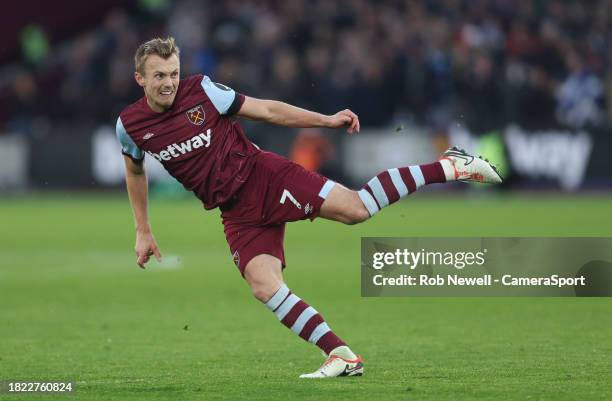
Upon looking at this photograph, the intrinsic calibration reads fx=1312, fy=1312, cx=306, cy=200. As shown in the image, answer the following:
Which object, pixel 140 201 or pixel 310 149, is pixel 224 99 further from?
pixel 310 149

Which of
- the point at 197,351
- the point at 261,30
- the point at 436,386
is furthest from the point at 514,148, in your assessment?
the point at 436,386

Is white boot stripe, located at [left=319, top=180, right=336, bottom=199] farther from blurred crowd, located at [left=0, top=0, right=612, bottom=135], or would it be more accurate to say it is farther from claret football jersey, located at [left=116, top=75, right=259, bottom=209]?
blurred crowd, located at [left=0, top=0, right=612, bottom=135]

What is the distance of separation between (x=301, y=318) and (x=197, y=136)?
4.27 ft

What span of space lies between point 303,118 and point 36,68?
22.9 m

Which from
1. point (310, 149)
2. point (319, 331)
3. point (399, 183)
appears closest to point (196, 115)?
point (399, 183)

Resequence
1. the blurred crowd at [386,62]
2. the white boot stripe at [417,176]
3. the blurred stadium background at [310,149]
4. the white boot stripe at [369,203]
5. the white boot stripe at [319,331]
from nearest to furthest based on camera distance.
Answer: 1. the white boot stripe at [319,331]
2. the white boot stripe at [369,203]
3. the white boot stripe at [417,176]
4. the blurred stadium background at [310,149]
5. the blurred crowd at [386,62]

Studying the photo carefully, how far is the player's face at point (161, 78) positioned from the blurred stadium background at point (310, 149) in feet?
8.14

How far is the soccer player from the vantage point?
7.98 m

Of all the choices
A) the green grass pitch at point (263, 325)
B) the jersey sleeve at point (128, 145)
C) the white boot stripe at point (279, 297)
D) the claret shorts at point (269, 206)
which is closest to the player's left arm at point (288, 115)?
the claret shorts at point (269, 206)

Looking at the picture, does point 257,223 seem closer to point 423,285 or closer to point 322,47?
point 423,285

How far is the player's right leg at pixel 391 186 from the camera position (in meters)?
8.11

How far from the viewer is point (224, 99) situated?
817 cm

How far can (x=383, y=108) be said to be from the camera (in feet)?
81.5

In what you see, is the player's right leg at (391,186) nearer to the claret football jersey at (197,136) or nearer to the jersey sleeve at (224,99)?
the claret football jersey at (197,136)
